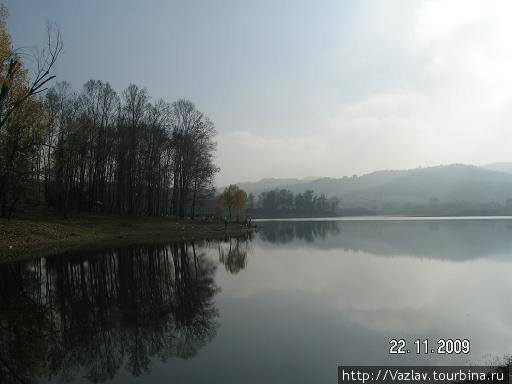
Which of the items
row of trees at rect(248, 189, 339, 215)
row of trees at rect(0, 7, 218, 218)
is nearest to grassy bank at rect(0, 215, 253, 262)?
row of trees at rect(0, 7, 218, 218)

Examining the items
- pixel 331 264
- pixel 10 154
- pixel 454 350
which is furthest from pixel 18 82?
pixel 454 350

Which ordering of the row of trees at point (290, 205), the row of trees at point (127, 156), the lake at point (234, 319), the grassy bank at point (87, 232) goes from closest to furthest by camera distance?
1. the lake at point (234, 319)
2. the grassy bank at point (87, 232)
3. the row of trees at point (127, 156)
4. the row of trees at point (290, 205)

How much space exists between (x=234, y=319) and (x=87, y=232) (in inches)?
1150

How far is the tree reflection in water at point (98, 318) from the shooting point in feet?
25.8

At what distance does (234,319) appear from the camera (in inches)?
440

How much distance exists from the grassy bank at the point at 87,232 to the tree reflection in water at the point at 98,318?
784 cm

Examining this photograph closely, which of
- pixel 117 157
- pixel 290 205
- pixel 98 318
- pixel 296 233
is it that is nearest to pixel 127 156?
pixel 117 157

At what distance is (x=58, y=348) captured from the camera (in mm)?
8586

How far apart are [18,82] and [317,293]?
825 inches

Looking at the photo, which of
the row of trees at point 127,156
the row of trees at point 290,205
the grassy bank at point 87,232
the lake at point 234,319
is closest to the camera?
the lake at point 234,319

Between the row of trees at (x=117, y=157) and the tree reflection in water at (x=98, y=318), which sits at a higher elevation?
the row of trees at (x=117, y=157)

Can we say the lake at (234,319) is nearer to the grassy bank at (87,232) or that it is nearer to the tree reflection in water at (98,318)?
the tree reflection in water at (98,318)

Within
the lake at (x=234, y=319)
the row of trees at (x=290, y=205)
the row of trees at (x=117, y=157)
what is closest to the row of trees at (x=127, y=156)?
the row of trees at (x=117, y=157)

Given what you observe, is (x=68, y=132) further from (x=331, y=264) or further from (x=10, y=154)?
(x=331, y=264)
